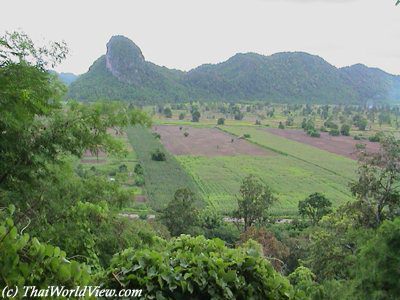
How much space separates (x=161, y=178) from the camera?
3978cm

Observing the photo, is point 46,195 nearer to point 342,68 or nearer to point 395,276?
point 395,276

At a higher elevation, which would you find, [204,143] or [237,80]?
[237,80]

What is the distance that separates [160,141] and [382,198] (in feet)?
163

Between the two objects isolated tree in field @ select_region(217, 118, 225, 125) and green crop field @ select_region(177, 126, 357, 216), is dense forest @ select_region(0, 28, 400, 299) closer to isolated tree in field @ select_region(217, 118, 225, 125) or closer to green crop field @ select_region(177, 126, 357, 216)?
green crop field @ select_region(177, 126, 357, 216)

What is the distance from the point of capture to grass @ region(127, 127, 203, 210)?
3396cm

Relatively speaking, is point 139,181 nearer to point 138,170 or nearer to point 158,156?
point 138,170

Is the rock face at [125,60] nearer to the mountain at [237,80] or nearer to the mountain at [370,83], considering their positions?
the mountain at [237,80]

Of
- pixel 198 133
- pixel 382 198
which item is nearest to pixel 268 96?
pixel 198 133

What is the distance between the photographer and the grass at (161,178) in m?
34.0

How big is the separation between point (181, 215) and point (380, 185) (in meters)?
14.5

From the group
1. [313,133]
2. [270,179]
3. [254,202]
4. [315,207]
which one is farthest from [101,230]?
[313,133]

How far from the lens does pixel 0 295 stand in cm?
156

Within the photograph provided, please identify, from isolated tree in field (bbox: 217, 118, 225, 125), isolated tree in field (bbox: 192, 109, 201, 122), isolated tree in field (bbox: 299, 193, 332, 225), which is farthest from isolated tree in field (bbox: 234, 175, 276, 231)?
isolated tree in field (bbox: 192, 109, 201, 122)

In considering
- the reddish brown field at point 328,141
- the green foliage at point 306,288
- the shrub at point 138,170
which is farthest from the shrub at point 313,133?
the green foliage at point 306,288
